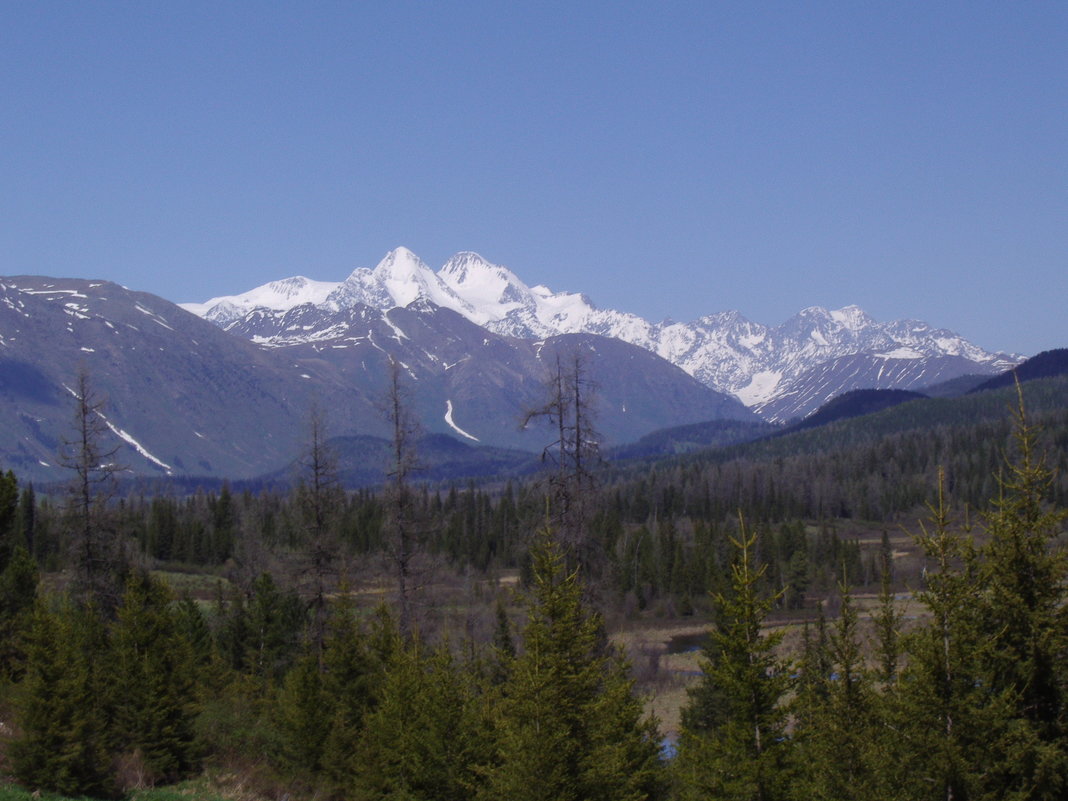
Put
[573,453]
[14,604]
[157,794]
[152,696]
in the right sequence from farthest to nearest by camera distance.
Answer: [14,604]
[152,696]
[573,453]
[157,794]

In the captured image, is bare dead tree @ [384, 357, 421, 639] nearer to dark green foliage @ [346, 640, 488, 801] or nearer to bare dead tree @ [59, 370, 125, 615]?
dark green foliage @ [346, 640, 488, 801]

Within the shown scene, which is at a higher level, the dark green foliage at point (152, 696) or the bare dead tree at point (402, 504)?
the bare dead tree at point (402, 504)

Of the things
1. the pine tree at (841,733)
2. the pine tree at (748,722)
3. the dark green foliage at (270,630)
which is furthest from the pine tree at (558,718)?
the dark green foliage at (270,630)

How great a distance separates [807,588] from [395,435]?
313 ft

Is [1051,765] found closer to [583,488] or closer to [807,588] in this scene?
[583,488]

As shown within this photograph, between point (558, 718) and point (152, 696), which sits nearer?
point (558, 718)

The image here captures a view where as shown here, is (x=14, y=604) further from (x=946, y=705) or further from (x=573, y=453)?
(x=946, y=705)

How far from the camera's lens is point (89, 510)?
41250mm

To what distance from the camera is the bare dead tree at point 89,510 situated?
131ft

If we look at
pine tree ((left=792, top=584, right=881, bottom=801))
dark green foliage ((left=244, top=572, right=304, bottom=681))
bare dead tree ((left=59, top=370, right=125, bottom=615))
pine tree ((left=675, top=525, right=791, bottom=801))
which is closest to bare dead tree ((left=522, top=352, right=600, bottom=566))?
pine tree ((left=792, top=584, right=881, bottom=801))

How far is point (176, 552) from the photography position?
448 feet

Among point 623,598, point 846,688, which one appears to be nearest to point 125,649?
point 846,688

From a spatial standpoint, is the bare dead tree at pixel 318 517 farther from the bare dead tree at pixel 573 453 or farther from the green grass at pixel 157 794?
the bare dead tree at pixel 573 453

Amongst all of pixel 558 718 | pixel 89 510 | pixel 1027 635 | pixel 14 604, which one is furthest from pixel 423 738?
pixel 14 604
